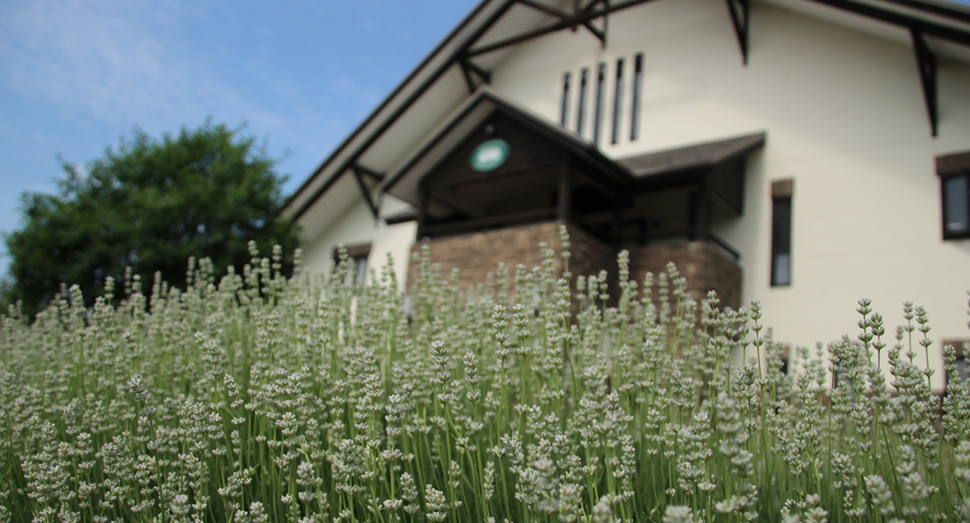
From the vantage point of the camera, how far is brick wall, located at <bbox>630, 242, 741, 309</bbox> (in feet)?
34.4

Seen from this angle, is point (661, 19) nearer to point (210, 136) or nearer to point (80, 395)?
point (210, 136)

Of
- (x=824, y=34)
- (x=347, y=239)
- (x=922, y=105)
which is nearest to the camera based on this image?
(x=922, y=105)

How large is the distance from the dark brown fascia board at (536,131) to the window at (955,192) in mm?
4641

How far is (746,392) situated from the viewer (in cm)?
230

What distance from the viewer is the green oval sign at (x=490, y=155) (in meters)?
12.0

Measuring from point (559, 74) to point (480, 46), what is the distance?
76.0 inches

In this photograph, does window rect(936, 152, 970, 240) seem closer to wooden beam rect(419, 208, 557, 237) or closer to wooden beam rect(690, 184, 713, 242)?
wooden beam rect(690, 184, 713, 242)

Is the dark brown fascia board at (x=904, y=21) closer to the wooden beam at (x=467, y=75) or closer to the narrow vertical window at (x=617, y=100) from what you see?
the narrow vertical window at (x=617, y=100)

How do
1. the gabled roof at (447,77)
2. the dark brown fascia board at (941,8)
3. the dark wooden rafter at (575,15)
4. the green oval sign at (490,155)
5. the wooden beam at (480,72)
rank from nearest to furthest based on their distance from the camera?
the dark brown fascia board at (941,8), the green oval sign at (490,155), the dark wooden rafter at (575,15), the gabled roof at (447,77), the wooden beam at (480,72)

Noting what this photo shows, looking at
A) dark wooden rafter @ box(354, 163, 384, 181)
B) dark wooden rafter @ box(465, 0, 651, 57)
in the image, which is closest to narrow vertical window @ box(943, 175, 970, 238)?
dark wooden rafter @ box(465, 0, 651, 57)

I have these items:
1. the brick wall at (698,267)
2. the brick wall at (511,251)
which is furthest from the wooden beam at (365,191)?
the brick wall at (698,267)

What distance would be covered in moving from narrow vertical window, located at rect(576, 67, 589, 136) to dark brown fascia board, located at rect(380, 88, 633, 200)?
2.96 metres

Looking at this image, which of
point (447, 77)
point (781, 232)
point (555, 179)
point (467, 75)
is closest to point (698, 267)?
point (781, 232)

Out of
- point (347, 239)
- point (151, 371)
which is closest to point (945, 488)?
point (151, 371)
